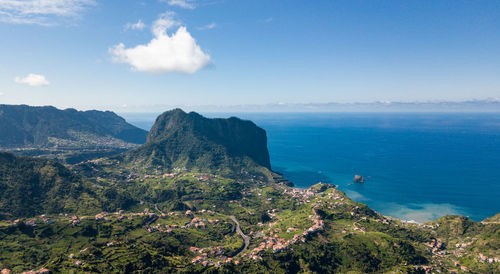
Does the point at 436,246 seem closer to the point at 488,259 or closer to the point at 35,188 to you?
the point at 488,259

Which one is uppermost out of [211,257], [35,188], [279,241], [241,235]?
[35,188]

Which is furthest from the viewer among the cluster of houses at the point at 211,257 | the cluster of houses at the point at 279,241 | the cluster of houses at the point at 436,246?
the cluster of houses at the point at 436,246

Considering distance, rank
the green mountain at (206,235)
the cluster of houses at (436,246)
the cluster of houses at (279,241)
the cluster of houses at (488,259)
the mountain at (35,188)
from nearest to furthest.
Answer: the green mountain at (206,235)
the cluster of houses at (488,259)
the cluster of houses at (279,241)
the cluster of houses at (436,246)
the mountain at (35,188)

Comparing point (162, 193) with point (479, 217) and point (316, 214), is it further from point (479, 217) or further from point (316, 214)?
point (479, 217)

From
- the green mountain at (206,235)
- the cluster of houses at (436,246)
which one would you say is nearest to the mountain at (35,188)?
the green mountain at (206,235)

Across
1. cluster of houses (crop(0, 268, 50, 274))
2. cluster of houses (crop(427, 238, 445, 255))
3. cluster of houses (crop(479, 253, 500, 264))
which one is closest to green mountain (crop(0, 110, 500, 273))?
cluster of houses (crop(479, 253, 500, 264))

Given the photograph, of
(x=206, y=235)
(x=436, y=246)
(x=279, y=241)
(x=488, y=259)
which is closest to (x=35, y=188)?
(x=206, y=235)

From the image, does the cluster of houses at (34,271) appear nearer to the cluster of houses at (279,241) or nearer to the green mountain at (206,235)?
the green mountain at (206,235)

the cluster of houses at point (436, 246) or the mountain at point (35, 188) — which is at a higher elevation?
the mountain at point (35, 188)

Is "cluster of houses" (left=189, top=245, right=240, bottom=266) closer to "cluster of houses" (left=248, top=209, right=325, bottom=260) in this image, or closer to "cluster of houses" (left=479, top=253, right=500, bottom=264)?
"cluster of houses" (left=248, top=209, right=325, bottom=260)
